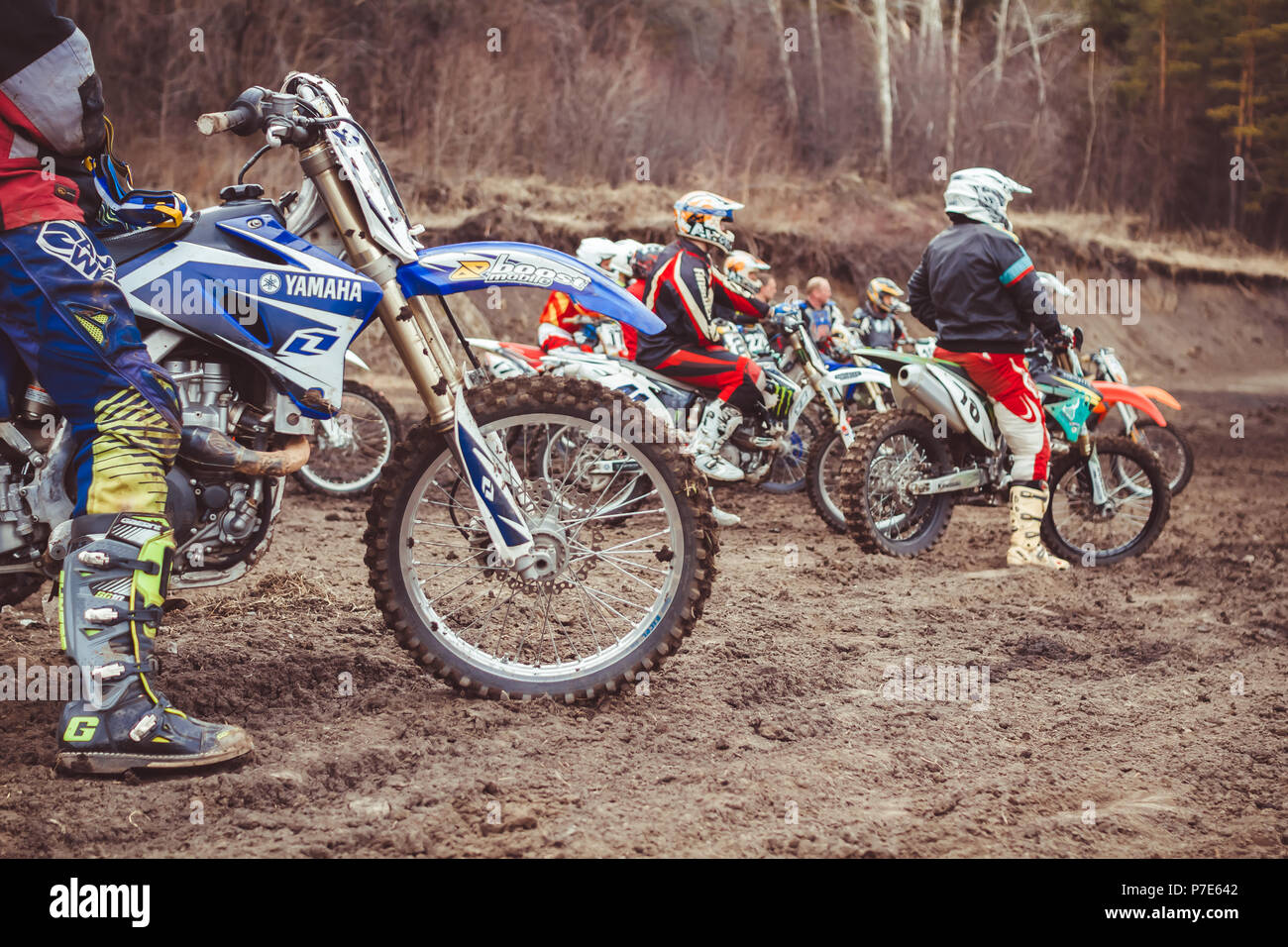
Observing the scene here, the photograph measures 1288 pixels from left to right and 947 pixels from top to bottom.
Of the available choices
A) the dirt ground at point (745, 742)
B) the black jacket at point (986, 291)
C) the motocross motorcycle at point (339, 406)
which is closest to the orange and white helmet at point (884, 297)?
the black jacket at point (986, 291)

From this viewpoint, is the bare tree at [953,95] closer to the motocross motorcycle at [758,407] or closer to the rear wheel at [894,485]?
the motocross motorcycle at [758,407]

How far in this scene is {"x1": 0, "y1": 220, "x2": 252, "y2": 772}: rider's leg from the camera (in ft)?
10.1

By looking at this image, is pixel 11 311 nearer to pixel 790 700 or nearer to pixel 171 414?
pixel 171 414

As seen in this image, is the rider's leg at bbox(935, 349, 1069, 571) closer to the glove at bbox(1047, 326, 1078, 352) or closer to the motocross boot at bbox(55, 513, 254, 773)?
the glove at bbox(1047, 326, 1078, 352)

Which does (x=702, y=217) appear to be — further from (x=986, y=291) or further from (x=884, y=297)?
(x=884, y=297)

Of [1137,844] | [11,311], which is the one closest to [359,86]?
[11,311]

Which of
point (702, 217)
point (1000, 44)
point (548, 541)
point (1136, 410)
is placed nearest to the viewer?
point (548, 541)

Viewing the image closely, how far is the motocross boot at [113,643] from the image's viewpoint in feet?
10.2

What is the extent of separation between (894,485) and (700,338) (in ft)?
5.36

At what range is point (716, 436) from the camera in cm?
768

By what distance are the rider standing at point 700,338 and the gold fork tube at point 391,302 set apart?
12.5ft

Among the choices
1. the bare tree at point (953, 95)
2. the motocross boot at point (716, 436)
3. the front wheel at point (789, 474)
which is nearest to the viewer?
the motocross boot at point (716, 436)

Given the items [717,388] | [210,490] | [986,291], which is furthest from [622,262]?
[210,490]

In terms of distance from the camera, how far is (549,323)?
8352 millimetres
